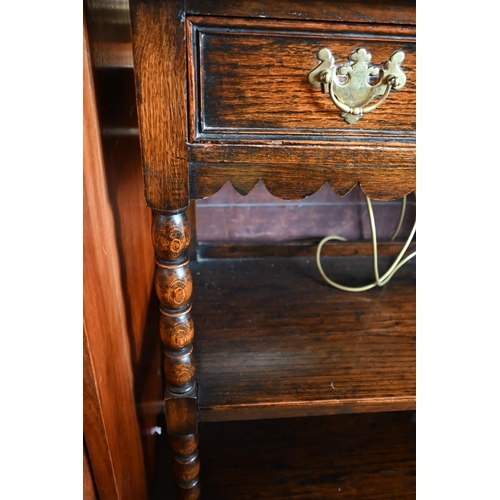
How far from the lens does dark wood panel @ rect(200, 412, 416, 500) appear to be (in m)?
0.75

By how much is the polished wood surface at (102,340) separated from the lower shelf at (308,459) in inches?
9.3

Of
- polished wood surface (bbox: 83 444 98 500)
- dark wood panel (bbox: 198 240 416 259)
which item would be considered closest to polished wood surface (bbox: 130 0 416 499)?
polished wood surface (bbox: 83 444 98 500)

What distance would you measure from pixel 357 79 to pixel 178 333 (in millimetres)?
321

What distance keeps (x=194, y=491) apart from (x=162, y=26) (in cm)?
57

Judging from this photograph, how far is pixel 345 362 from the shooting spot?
65 centimetres

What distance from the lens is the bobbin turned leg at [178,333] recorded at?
497 mm

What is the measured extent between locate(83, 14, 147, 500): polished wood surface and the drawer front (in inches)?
3.8

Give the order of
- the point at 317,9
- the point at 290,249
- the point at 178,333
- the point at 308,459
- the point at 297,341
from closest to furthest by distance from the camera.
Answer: the point at 317,9 → the point at 178,333 → the point at 297,341 → the point at 308,459 → the point at 290,249

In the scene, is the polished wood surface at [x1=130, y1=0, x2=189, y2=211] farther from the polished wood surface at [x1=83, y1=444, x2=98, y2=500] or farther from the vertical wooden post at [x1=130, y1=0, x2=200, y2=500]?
the polished wood surface at [x1=83, y1=444, x2=98, y2=500]

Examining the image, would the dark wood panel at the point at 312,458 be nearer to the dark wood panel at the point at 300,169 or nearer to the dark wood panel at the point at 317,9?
the dark wood panel at the point at 300,169

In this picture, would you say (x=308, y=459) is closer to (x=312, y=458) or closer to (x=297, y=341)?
(x=312, y=458)

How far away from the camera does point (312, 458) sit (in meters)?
0.80

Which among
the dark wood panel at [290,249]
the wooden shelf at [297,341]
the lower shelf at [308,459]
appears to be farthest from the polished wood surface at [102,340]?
the dark wood panel at [290,249]

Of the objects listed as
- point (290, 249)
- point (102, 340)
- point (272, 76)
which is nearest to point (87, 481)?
point (102, 340)
